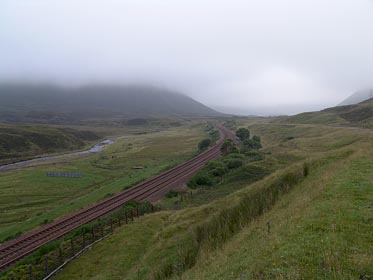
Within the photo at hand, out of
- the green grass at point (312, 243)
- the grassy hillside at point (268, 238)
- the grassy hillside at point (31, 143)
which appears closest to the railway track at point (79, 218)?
the grassy hillside at point (268, 238)

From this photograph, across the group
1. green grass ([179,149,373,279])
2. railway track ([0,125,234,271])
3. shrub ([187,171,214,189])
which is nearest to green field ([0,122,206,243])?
railway track ([0,125,234,271])

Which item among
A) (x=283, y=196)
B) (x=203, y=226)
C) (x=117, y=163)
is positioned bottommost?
(x=117, y=163)

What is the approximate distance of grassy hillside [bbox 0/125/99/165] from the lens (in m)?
111

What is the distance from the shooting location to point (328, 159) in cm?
2703

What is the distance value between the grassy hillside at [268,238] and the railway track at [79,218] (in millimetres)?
8467

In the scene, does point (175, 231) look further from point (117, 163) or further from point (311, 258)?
point (117, 163)

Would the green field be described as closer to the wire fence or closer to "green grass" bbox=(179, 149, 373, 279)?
Result: the wire fence

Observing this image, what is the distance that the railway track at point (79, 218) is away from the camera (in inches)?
1132

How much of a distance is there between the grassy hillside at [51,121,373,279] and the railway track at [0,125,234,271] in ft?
27.8

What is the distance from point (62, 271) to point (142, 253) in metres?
6.28

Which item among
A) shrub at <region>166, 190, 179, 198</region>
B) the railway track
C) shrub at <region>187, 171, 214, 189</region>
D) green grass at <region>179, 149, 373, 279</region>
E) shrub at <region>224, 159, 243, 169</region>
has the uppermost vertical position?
green grass at <region>179, 149, 373, 279</region>

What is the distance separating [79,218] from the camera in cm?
3688

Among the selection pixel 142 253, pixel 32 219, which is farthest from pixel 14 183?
pixel 142 253

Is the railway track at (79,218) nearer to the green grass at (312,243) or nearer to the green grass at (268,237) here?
the green grass at (268,237)
